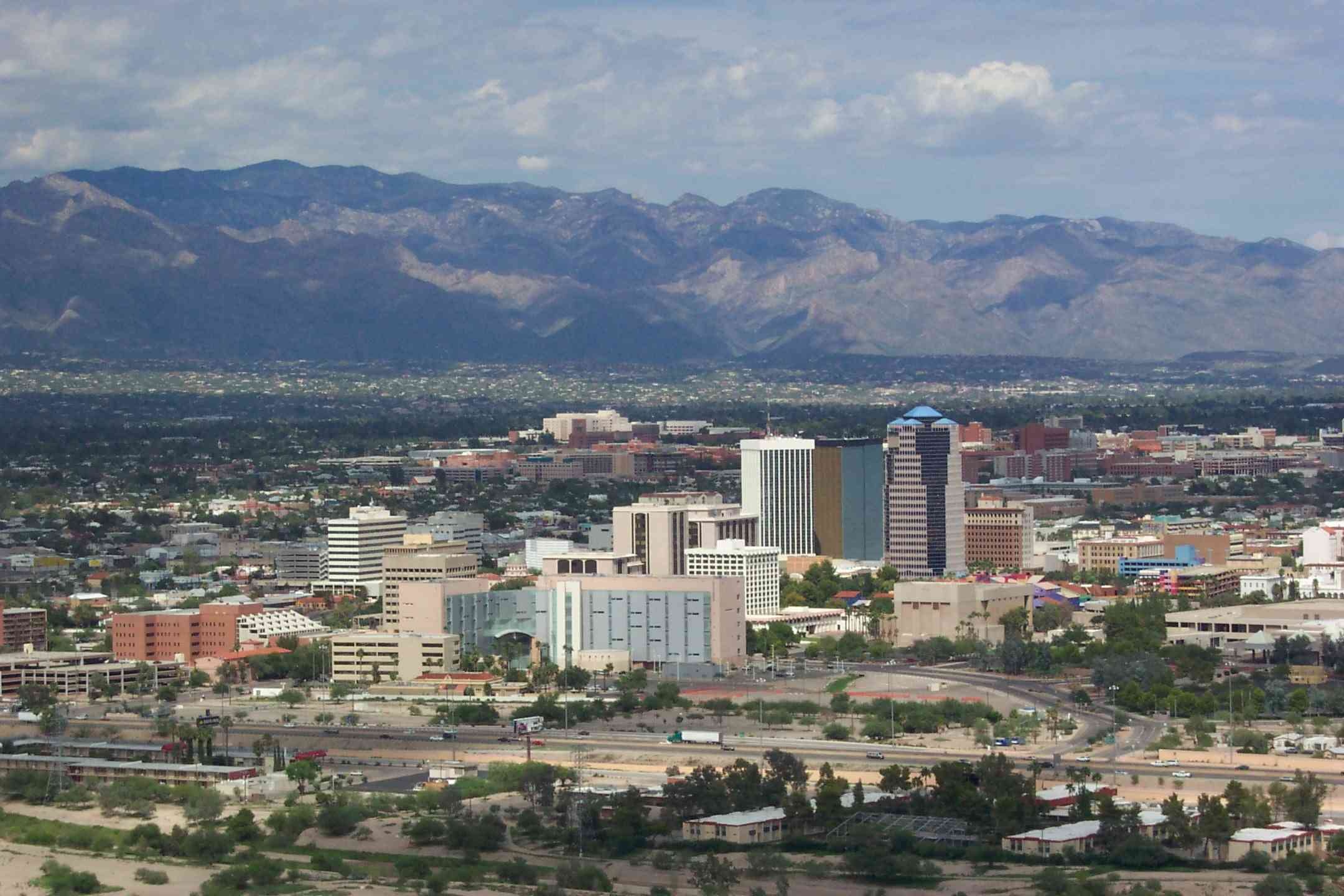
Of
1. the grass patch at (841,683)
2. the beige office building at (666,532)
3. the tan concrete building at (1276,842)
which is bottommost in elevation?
the tan concrete building at (1276,842)

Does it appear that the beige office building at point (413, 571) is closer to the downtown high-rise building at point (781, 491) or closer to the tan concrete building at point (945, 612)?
the tan concrete building at point (945, 612)

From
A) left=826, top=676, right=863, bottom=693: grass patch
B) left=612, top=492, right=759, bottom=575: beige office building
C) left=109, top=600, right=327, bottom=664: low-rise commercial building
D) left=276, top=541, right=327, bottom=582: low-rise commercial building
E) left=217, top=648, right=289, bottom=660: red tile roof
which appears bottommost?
left=826, top=676, right=863, bottom=693: grass patch

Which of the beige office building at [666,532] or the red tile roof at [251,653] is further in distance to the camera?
the beige office building at [666,532]

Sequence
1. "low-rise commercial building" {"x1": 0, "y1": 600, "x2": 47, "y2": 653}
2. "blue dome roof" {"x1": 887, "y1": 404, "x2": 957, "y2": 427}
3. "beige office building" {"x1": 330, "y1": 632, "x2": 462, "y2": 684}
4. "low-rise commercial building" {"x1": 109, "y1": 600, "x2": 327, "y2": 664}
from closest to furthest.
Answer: "beige office building" {"x1": 330, "y1": 632, "x2": 462, "y2": 684}
"low-rise commercial building" {"x1": 109, "y1": 600, "x2": 327, "y2": 664}
"low-rise commercial building" {"x1": 0, "y1": 600, "x2": 47, "y2": 653}
"blue dome roof" {"x1": 887, "y1": 404, "x2": 957, "y2": 427}

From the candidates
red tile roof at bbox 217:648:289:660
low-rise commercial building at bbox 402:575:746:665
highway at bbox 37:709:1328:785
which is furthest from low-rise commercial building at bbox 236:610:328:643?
highway at bbox 37:709:1328:785

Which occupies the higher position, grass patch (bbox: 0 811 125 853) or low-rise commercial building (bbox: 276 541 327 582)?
low-rise commercial building (bbox: 276 541 327 582)

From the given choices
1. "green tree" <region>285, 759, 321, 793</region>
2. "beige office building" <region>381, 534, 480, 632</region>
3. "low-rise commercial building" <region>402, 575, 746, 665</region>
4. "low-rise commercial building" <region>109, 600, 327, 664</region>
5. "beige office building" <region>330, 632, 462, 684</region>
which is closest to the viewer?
"green tree" <region>285, 759, 321, 793</region>

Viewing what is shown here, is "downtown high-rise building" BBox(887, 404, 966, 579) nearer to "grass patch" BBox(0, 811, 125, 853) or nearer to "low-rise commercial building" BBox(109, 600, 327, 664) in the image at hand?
"low-rise commercial building" BBox(109, 600, 327, 664)

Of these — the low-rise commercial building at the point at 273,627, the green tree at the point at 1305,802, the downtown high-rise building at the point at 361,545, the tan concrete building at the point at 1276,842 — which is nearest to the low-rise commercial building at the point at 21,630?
the low-rise commercial building at the point at 273,627

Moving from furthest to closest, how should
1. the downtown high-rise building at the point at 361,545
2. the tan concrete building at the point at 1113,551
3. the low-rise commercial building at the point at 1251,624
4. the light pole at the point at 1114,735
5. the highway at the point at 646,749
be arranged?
the tan concrete building at the point at 1113,551, the downtown high-rise building at the point at 361,545, the low-rise commercial building at the point at 1251,624, the highway at the point at 646,749, the light pole at the point at 1114,735
